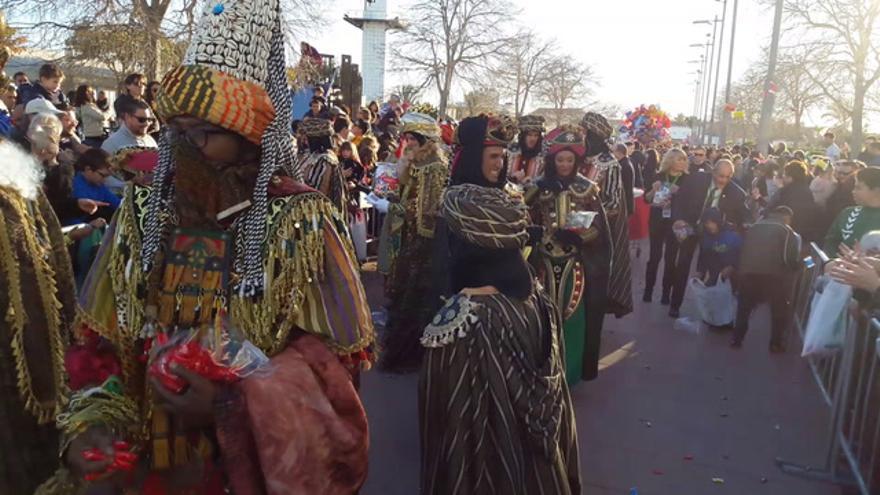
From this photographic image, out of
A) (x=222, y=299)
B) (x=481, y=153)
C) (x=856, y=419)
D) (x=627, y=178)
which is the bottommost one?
(x=856, y=419)

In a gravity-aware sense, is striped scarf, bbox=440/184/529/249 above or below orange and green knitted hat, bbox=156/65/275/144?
below

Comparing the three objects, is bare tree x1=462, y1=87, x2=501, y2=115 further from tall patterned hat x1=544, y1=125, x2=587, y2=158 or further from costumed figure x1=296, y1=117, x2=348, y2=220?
tall patterned hat x1=544, y1=125, x2=587, y2=158

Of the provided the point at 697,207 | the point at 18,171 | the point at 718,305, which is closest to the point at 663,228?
the point at 697,207

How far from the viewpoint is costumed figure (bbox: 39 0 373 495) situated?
6.10ft

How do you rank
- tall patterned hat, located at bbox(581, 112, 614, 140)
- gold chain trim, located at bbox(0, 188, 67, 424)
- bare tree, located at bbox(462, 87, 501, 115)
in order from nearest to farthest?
gold chain trim, located at bbox(0, 188, 67, 424), tall patterned hat, located at bbox(581, 112, 614, 140), bare tree, located at bbox(462, 87, 501, 115)


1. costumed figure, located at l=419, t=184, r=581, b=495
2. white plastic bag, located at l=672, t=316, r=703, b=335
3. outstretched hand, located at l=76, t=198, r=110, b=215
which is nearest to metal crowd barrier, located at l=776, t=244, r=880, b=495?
costumed figure, located at l=419, t=184, r=581, b=495

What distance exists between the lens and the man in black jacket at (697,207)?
29.2ft

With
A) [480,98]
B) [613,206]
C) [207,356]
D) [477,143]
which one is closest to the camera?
[207,356]

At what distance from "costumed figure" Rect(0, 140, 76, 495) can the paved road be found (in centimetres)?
206

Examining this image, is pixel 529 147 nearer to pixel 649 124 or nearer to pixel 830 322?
pixel 830 322

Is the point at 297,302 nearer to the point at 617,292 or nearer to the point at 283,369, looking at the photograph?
the point at 283,369

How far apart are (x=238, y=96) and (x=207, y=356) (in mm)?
744

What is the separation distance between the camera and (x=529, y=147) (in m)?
7.34

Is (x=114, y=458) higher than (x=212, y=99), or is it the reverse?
(x=212, y=99)
